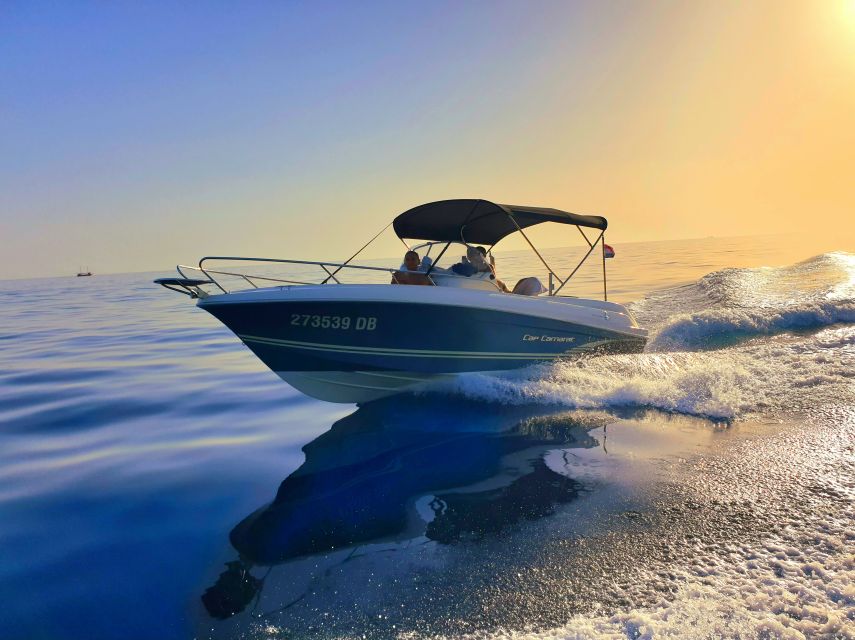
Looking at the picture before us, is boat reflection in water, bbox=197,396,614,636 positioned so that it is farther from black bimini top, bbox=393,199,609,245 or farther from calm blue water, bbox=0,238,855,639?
black bimini top, bbox=393,199,609,245

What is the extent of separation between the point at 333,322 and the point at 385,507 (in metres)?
2.80

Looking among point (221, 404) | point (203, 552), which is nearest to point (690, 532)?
point (203, 552)

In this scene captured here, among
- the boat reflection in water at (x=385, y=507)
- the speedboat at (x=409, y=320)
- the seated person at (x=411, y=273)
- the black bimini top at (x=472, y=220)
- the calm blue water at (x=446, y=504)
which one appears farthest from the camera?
the black bimini top at (x=472, y=220)

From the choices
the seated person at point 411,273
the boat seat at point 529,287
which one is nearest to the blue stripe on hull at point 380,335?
the seated person at point 411,273

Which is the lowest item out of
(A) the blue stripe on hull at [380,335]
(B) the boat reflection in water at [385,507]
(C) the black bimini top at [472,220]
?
(B) the boat reflection in water at [385,507]

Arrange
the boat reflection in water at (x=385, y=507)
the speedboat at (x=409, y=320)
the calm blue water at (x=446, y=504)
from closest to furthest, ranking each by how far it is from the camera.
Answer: the calm blue water at (x=446, y=504) → the boat reflection in water at (x=385, y=507) → the speedboat at (x=409, y=320)

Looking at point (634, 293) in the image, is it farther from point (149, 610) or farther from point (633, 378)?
point (149, 610)

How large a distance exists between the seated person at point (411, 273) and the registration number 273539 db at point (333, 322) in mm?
1100

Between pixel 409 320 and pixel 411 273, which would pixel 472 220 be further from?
pixel 409 320

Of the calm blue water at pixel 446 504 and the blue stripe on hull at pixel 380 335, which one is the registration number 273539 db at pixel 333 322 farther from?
the calm blue water at pixel 446 504

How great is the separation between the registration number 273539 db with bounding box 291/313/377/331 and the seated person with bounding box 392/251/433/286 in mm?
1100

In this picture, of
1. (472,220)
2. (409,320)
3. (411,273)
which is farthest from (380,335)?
(472,220)

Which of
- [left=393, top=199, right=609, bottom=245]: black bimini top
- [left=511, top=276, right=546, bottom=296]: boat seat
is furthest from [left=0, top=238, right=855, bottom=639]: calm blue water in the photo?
[left=393, top=199, right=609, bottom=245]: black bimini top

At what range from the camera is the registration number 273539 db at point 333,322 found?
6374 millimetres
